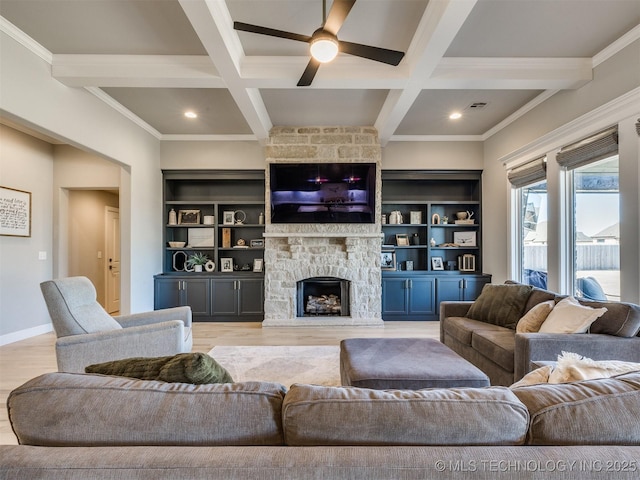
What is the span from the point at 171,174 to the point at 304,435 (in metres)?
5.30

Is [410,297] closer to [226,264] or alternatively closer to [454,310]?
[454,310]

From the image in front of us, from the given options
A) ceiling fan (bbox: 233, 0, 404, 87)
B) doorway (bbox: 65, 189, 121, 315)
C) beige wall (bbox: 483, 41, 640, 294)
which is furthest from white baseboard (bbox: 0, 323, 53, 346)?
beige wall (bbox: 483, 41, 640, 294)

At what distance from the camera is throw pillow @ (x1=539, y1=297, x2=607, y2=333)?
7.56 ft

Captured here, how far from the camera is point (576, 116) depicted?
3.25 metres

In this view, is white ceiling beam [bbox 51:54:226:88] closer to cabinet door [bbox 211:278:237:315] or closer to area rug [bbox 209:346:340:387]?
area rug [bbox 209:346:340:387]

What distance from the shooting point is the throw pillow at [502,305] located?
10.1ft

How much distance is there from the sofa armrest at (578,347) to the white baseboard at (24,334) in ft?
17.9

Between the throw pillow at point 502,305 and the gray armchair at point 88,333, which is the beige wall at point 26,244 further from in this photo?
the throw pillow at point 502,305

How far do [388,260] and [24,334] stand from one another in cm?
521

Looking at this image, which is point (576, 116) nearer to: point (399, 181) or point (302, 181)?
point (399, 181)

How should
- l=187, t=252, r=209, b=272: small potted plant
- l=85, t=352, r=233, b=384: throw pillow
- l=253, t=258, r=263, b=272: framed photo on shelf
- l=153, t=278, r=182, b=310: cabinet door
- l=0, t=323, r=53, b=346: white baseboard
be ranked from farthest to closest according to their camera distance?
l=253, t=258, r=263, b=272: framed photo on shelf < l=187, t=252, r=209, b=272: small potted plant < l=153, t=278, r=182, b=310: cabinet door < l=0, t=323, r=53, b=346: white baseboard < l=85, t=352, r=233, b=384: throw pillow

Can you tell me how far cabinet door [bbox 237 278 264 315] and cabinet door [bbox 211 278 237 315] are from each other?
0.09 m

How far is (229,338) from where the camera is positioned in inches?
167

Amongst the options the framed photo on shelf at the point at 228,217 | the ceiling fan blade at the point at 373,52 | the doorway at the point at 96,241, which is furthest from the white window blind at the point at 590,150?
the doorway at the point at 96,241
